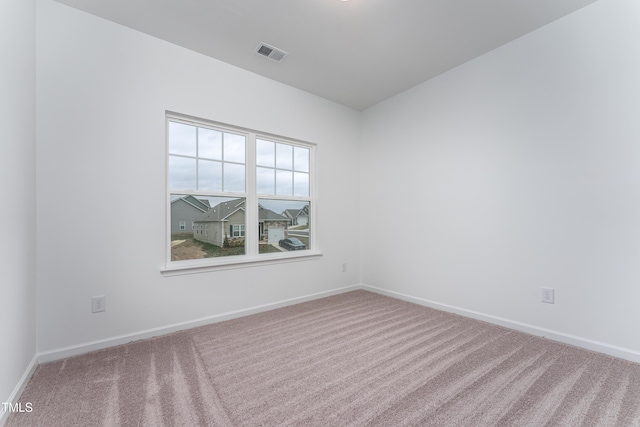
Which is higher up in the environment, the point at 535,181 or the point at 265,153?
the point at 265,153

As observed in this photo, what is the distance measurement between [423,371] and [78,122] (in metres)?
3.19

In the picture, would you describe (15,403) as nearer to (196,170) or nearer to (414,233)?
(196,170)

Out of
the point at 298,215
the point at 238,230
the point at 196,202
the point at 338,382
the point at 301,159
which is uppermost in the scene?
the point at 301,159

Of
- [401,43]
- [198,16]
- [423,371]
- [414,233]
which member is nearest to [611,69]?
[401,43]

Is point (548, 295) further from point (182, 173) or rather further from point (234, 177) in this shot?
point (182, 173)

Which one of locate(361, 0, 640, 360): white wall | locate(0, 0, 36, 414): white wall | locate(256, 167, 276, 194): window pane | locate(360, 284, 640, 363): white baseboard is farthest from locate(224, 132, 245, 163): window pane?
locate(360, 284, 640, 363): white baseboard

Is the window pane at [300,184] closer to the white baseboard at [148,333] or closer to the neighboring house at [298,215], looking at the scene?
the neighboring house at [298,215]

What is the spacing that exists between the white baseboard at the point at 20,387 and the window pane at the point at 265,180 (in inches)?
88.3

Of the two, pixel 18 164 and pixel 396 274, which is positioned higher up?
pixel 18 164

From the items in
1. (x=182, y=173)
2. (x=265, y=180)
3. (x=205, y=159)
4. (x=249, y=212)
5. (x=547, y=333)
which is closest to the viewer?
(x=547, y=333)

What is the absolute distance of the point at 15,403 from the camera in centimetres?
150

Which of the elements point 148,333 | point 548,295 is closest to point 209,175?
point 148,333

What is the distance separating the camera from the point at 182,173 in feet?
8.77

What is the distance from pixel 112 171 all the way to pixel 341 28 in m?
2.32
